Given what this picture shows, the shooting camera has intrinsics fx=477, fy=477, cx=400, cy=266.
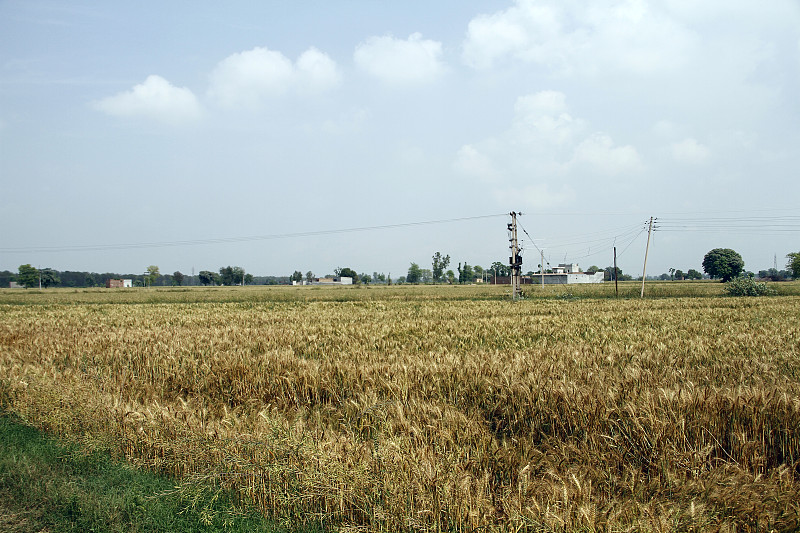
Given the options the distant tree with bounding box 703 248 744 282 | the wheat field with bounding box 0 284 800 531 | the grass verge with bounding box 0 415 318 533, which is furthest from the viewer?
the distant tree with bounding box 703 248 744 282

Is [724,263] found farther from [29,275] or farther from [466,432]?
[29,275]

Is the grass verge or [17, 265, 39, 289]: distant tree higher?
[17, 265, 39, 289]: distant tree

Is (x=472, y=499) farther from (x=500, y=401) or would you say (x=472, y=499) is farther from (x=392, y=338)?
(x=392, y=338)

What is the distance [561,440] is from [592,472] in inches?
38.2

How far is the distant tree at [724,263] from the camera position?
156 metres

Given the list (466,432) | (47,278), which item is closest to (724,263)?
(466,432)

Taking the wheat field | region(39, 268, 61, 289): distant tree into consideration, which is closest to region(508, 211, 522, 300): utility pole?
the wheat field

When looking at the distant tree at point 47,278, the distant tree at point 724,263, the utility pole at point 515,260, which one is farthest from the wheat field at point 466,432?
the distant tree at point 47,278

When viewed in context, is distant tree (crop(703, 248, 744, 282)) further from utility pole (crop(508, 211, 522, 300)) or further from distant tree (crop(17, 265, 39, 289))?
distant tree (crop(17, 265, 39, 289))

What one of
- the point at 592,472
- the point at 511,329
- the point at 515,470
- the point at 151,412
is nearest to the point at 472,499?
the point at 515,470

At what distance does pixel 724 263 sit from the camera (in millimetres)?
157750

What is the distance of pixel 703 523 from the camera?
328cm

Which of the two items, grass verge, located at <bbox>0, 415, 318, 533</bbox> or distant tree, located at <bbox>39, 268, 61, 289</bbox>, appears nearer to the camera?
grass verge, located at <bbox>0, 415, 318, 533</bbox>

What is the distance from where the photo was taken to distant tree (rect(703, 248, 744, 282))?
156m
